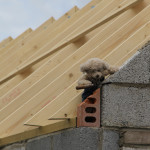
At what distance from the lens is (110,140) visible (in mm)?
3580

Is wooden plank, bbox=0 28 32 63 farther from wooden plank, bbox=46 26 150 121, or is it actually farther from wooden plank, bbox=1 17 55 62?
wooden plank, bbox=46 26 150 121

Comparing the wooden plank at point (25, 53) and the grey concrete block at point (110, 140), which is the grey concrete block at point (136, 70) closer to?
the grey concrete block at point (110, 140)

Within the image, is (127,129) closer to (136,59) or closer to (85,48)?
(136,59)

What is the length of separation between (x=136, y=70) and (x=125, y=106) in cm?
34

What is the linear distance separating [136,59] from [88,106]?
2.00 feet

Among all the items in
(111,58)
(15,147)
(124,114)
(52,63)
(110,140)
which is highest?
(52,63)

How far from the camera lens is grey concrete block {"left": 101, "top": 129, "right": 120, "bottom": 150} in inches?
140

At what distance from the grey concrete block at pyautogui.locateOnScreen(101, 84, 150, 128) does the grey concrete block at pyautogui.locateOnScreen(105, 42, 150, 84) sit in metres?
0.06

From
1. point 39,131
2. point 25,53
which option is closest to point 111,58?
point 39,131

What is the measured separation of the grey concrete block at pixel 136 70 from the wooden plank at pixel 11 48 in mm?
4051

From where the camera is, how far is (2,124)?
450 cm

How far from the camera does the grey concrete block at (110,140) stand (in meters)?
3.56

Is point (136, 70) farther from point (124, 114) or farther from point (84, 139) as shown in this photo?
point (84, 139)

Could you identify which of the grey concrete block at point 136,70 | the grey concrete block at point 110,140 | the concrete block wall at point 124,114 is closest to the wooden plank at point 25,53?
the concrete block wall at point 124,114
